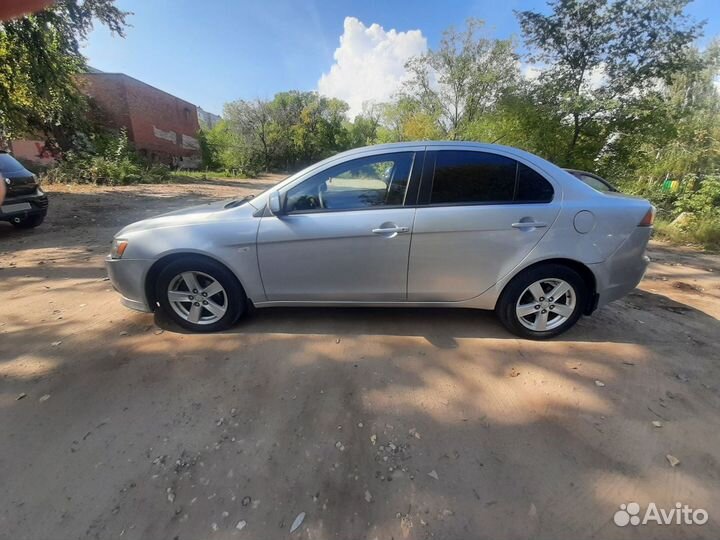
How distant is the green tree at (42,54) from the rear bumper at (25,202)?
16.6ft

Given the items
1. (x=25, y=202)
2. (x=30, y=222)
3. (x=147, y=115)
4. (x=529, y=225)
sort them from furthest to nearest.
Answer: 1. (x=147, y=115)
2. (x=30, y=222)
3. (x=25, y=202)
4. (x=529, y=225)

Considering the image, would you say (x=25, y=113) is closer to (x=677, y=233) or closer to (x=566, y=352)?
(x=566, y=352)

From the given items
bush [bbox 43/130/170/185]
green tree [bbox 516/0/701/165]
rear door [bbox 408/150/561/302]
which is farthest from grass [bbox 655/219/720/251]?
bush [bbox 43/130/170/185]

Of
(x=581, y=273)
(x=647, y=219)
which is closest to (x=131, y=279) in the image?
(x=581, y=273)

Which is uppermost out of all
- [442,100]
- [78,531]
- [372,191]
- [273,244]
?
[442,100]

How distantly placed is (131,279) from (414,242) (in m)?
2.50

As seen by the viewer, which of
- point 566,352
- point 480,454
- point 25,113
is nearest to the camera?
point 480,454

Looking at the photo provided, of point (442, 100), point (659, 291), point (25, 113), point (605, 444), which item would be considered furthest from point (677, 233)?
point (25, 113)

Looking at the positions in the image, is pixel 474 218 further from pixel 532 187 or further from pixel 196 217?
pixel 196 217

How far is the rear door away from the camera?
9.38 feet

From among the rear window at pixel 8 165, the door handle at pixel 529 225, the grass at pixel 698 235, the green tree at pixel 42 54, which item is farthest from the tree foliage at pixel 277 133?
the door handle at pixel 529 225

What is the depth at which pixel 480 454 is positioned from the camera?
6.42 feet

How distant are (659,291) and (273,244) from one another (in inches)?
188

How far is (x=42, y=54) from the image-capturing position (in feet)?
32.3
